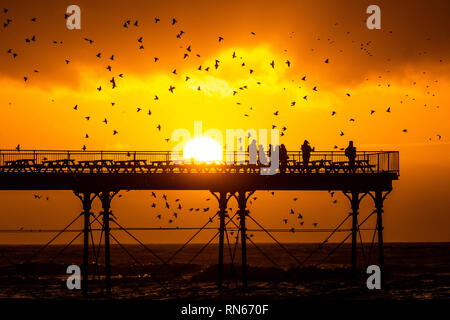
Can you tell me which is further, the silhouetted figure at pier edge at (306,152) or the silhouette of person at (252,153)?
the silhouetted figure at pier edge at (306,152)

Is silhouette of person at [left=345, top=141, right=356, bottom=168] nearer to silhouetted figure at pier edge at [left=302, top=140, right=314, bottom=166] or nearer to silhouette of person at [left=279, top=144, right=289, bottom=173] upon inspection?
silhouetted figure at pier edge at [left=302, top=140, right=314, bottom=166]

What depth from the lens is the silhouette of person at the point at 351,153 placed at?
131ft

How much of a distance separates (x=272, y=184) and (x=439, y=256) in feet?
259

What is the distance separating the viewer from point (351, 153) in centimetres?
4019

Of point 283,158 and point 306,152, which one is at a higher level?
point 306,152

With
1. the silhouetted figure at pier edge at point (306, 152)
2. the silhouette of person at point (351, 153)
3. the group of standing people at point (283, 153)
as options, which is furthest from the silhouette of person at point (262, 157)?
the silhouette of person at point (351, 153)

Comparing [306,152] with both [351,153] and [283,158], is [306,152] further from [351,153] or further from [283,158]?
[351,153]

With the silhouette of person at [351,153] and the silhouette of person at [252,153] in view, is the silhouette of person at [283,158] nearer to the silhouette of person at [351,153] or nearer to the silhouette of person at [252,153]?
the silhouette of person at [252,153]

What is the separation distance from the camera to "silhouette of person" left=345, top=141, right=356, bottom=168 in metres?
39.8

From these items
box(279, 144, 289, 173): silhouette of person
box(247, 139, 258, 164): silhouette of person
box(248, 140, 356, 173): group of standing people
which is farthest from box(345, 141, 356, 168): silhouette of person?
box(247, 139, 258, 164): silhouette of person

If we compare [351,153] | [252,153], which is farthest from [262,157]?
[351,153]
